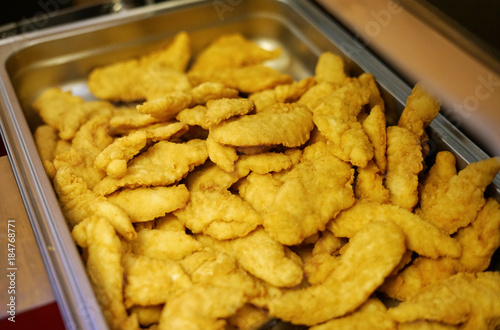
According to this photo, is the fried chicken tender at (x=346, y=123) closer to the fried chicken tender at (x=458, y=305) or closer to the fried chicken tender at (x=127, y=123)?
the fried chicken tender at (x=458, y=305)

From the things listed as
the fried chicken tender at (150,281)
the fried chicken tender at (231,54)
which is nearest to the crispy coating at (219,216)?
the fried chicken tender at (150,281)

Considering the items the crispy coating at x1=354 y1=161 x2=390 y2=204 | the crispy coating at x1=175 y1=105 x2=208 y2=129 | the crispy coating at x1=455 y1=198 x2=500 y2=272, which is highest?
the crispy coating at x1=455 y1=198 x2=500 y2=272

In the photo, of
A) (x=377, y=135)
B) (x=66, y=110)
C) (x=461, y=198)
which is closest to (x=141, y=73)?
(x=66, y=110)

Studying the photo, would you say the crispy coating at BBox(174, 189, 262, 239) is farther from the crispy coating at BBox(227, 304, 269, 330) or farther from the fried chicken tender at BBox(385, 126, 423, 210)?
the fried chicken tender at BBox(385, 126, 423, 210)

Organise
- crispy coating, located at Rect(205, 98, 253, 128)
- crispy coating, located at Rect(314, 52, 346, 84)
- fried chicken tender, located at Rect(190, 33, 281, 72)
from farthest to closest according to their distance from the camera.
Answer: fried chicken tender, located at Rect(190, 33, 281, 72) → crispy coating, located at Rect(314, 52, 346, 84) → crispy coating, located at Rect(205, 98, 253, 128)

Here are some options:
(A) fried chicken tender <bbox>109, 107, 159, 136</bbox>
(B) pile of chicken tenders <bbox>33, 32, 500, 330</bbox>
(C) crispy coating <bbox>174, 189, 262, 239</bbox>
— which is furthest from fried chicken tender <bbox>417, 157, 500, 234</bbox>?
(A) fried chicken tender <bbox>109, 107, 159, 136</bbox>
